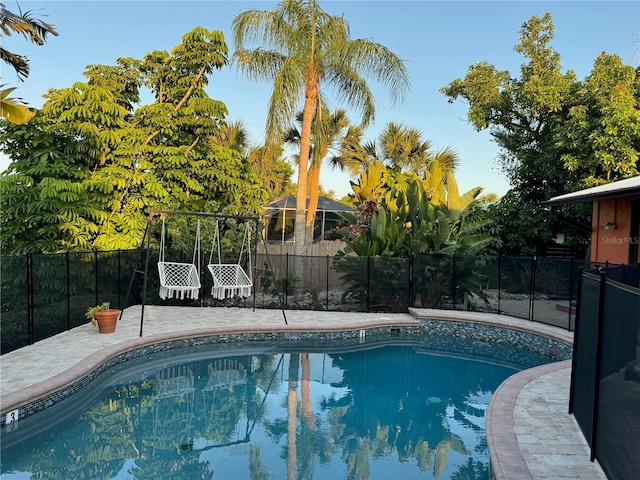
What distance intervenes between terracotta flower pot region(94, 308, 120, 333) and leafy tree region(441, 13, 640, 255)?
12.5 m

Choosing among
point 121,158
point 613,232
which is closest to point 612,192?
point 613,232

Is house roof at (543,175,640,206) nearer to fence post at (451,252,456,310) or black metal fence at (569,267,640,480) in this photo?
fence post at (451,252,456,310)

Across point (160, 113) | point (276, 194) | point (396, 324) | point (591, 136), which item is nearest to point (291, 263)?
point (396, 324)

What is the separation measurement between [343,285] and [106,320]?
6.14 m

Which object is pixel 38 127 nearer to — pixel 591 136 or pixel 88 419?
pixel 88 419

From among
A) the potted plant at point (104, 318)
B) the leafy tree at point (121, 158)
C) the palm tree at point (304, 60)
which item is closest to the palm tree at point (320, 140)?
the palm tree at point (304, 60)

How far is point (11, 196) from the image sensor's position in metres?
11.2

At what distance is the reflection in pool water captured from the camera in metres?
4.92

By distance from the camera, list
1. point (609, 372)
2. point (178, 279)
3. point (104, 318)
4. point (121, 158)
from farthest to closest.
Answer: point (121, 158), point (178, 279), point (104, 318), point (609, 372)

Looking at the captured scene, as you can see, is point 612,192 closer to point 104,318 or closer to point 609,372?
point 609,372

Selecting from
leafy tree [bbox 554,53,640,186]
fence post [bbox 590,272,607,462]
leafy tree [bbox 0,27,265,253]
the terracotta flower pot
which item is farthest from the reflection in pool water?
leafy tree [bbox 554,53,640,186]

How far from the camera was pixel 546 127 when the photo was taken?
17.2 m

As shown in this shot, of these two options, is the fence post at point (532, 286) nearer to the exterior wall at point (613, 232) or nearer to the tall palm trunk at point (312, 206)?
the exterior wall at point (613, 232)

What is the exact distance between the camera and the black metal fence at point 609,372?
306 cm
